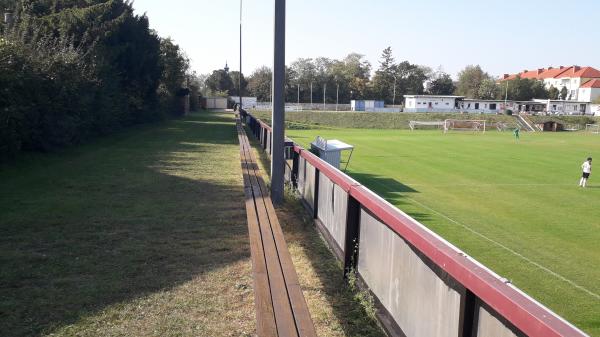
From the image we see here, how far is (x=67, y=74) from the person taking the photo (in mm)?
17594

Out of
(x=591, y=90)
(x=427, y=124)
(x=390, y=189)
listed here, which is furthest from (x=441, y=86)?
(x=390, y=189)

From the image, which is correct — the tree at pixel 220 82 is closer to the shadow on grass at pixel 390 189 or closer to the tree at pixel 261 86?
the tree at pixel 261 86

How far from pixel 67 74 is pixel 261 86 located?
4222 inches

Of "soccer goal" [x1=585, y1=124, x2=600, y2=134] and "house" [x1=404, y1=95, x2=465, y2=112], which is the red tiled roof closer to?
"house" [x1=404, y1=95, x2=465, y2=112]

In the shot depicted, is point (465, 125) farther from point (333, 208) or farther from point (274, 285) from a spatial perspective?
point (274, 285)

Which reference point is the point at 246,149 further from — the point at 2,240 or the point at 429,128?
the point at 429,128

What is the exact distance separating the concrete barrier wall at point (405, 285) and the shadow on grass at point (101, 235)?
2031 mm

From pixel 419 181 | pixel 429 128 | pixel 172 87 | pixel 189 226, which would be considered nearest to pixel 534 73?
pixel 429 128

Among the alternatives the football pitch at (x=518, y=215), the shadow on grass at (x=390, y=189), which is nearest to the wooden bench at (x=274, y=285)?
the football pitch at (x=518, y=215)

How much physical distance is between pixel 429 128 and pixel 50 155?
59.5m

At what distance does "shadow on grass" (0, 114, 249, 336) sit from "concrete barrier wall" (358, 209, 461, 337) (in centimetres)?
Answer: 203

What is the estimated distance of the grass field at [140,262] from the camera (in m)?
4.62

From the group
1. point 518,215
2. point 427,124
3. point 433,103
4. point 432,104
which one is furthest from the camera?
point 432,104

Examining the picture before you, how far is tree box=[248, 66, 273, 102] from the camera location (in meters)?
123
